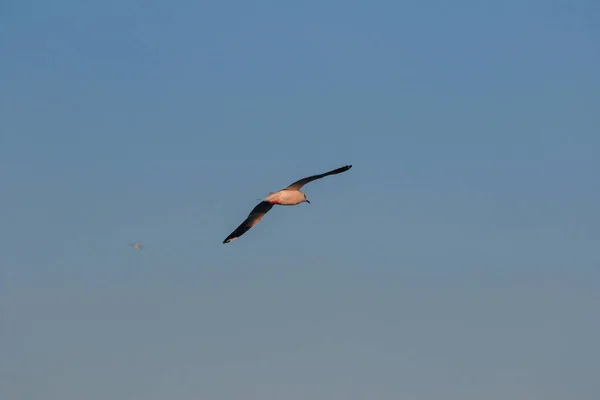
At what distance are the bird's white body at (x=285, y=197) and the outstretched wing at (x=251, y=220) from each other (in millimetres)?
1382

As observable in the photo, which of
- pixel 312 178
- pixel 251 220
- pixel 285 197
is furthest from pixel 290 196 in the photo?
pixel 251 220

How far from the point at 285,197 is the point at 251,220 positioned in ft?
10.8

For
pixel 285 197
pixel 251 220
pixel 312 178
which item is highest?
pixel 312 178

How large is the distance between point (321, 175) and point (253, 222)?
17.1 ft

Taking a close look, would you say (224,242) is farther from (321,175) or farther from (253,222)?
(321,175)

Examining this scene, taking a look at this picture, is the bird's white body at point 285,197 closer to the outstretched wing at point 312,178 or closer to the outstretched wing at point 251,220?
the outstretched wing at point 312,178

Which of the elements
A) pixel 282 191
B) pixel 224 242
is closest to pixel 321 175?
pixel 282 191

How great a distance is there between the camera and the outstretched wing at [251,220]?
187ft

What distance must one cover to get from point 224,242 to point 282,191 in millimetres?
4692

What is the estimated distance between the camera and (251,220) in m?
57.7

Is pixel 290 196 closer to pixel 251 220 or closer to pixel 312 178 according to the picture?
pixel 312 178

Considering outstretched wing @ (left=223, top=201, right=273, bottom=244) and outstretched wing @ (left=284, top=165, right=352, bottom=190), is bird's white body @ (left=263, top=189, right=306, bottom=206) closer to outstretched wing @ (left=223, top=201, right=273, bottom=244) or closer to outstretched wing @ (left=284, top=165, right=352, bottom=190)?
outstretched wing @ (left=284, top=165, right=352, bottom=190)

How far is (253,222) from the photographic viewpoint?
190ft

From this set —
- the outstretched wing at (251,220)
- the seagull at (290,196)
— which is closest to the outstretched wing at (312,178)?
the seagull at (290,196)
